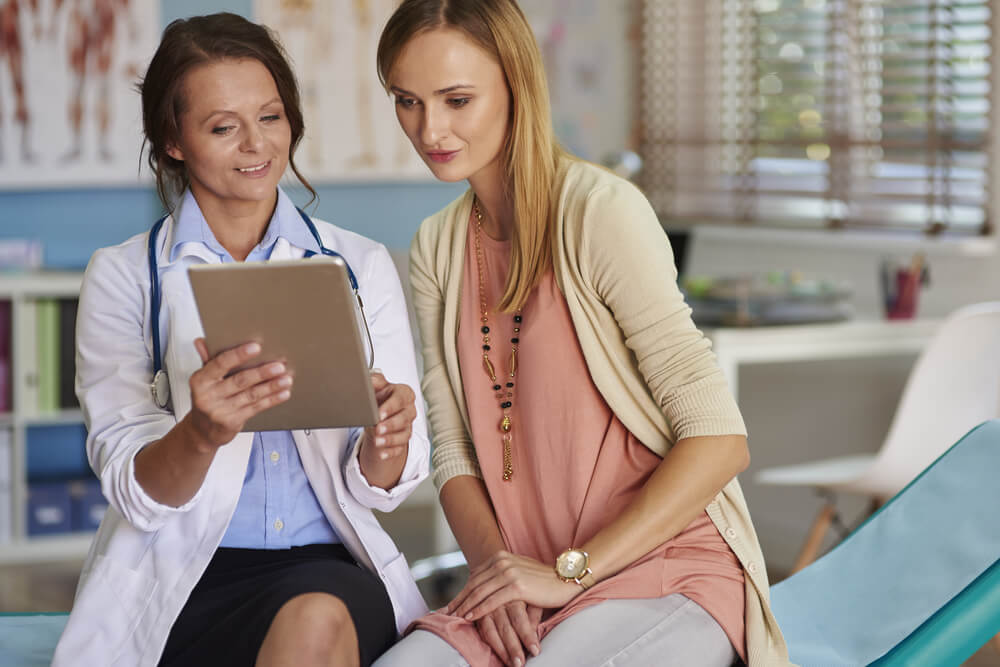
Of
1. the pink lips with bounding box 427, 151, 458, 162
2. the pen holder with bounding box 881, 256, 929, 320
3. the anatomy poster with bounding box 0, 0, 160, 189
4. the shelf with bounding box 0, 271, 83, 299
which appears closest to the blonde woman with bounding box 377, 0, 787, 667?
the pink lips with bounding box 427, 151, 458, 162

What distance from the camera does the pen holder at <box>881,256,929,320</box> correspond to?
10.4 feet

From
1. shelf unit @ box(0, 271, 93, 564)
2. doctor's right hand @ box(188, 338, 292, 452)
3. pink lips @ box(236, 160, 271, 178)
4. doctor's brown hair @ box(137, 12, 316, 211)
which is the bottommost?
shelf unit @ box(0, 271, 93, 564)

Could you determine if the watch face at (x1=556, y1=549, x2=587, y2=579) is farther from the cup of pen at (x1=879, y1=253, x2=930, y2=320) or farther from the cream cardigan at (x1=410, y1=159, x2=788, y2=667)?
the cup of pen at (x1=879, y1=253, x2=930, y2=320)

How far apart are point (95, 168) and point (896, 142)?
7.96 feet

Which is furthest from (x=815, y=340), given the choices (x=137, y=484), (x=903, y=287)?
(x=137, y=484)

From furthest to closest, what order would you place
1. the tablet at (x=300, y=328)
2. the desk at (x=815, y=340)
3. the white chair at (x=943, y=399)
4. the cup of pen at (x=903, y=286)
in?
1. the cup of pen at (x=903, y=286)
2. the desk at (x=815, y=340)
3. the white chair at (x=943, y=399)
4. the tablet at (x=300, y=328)

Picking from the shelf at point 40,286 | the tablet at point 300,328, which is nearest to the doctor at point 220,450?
the tablet at point 300,328

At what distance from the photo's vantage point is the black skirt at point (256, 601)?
1.30 meters

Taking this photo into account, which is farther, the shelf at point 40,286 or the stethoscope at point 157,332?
the shelf at point 40,286

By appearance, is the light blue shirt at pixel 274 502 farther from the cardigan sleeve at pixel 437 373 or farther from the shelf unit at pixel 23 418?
the shelf unit at pixel 23 418

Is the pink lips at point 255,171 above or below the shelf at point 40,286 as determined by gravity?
above

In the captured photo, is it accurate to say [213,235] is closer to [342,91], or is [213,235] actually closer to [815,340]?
[815,340]

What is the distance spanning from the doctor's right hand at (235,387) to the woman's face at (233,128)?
12.6 inches

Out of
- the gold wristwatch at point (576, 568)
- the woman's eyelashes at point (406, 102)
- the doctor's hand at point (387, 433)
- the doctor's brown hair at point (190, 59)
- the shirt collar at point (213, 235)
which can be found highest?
the doctor's brown hair at point (190, 59)
